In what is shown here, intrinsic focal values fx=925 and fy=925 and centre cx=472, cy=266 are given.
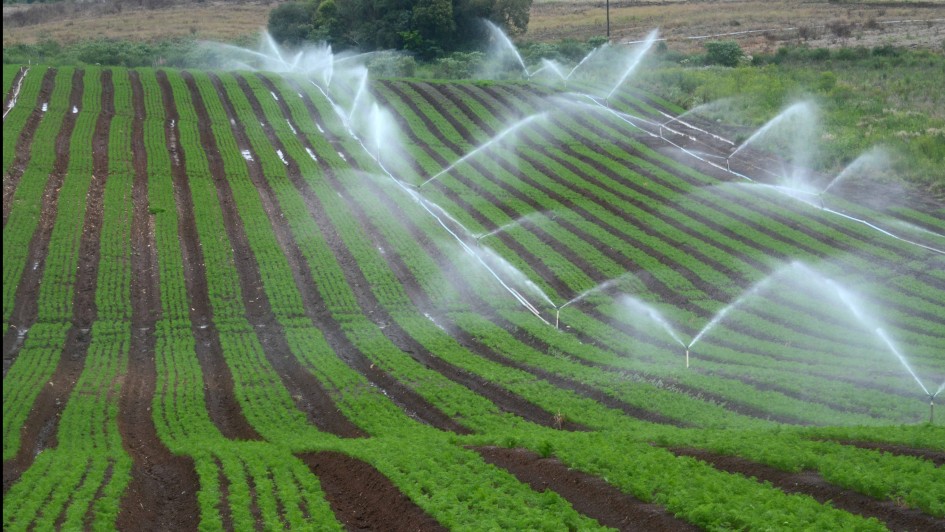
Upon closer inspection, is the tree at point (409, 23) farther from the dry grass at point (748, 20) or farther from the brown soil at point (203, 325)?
the brown soil at point (203, 325)

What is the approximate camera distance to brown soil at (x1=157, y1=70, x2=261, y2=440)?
83.8ft

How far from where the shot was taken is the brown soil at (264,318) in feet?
85.7

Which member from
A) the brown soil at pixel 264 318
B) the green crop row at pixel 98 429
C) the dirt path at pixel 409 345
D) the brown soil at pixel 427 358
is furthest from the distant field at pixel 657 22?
the brown soil at pixel 427 358

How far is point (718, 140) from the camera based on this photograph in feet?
185

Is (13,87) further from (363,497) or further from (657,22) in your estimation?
(657,22)

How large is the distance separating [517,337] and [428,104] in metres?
33.4

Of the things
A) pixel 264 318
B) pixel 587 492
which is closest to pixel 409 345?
pixel 264 318

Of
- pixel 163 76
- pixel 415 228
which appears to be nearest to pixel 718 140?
pixel 415 228

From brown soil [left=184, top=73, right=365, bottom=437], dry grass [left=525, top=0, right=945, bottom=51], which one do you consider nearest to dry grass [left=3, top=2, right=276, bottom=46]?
dry grass [left=525, top=0, right=945, bottom=51]

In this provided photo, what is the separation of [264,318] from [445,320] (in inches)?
264

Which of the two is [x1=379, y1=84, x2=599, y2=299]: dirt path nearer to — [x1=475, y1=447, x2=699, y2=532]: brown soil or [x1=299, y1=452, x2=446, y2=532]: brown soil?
[x1=475, y1=447, x2=699, y2=532]: brown soil

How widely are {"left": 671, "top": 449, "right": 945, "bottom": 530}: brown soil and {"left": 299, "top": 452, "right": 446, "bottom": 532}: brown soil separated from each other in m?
5.91

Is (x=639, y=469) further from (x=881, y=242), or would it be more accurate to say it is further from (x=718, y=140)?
(x=718, y=140)

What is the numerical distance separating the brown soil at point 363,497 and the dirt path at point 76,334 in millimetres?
6447
